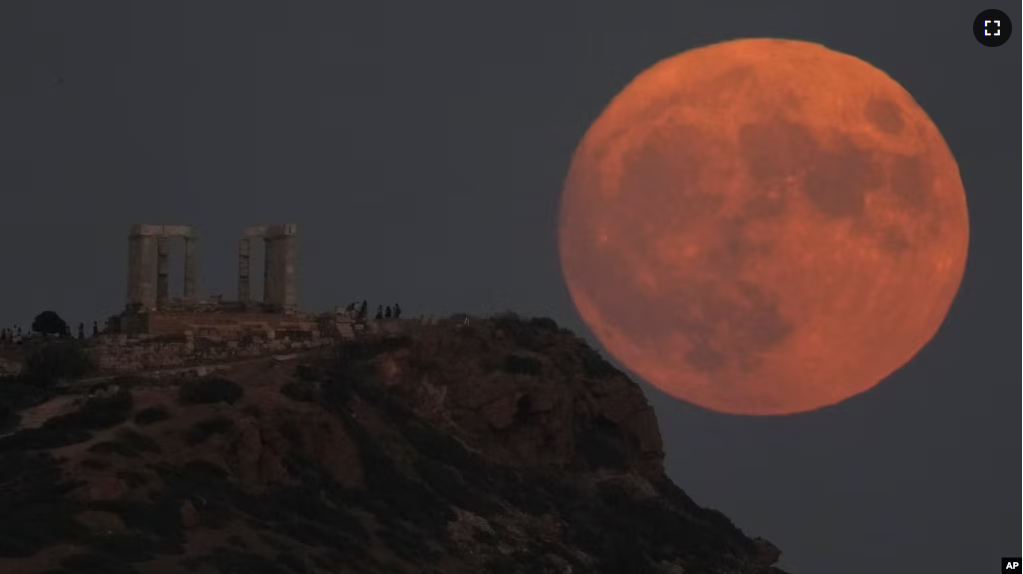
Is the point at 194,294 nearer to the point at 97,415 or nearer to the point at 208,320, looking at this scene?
the point at 208,320

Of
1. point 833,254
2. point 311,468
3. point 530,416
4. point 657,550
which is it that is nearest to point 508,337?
point 530,416

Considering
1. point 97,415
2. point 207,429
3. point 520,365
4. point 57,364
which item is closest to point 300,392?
point 207,429

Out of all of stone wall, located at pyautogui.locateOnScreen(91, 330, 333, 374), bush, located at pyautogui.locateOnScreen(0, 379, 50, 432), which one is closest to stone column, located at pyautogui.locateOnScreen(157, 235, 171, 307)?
stone wall, located at pyautogui.locateOnScreen(91, 330, 333, 374)

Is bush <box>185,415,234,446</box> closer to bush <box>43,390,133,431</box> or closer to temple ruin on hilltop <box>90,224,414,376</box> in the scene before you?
bush <box>43,390,133,431</box>

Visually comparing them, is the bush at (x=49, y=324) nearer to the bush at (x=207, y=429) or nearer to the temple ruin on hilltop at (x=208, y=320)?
the temple ruin on hilltop at (x=208, y=320)

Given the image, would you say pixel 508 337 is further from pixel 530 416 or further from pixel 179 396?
pixel 179 396

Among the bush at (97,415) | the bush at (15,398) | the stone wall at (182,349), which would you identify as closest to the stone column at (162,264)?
the stone wall at (182,349)

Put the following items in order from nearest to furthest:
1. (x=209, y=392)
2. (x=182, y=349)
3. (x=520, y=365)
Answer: (x=209, y=392)
(x=182, y=349)
(x=520, y=365)
